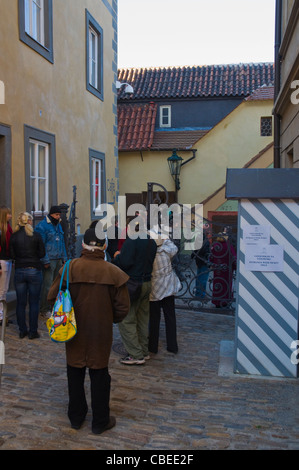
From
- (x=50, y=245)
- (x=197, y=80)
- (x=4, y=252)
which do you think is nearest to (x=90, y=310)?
(x=4, y=252)

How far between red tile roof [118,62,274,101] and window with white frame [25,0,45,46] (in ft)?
37.4

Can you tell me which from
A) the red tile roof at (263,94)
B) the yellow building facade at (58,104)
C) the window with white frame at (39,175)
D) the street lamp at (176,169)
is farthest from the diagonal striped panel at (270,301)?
the red tile roof at (263,94)

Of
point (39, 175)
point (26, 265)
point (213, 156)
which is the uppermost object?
point (213, 156)

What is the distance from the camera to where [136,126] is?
19781 mm

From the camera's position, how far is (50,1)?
9.84 m

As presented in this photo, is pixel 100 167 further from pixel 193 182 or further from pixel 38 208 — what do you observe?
pixel 193 182

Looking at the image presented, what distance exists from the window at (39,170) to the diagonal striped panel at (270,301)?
4.62 metres

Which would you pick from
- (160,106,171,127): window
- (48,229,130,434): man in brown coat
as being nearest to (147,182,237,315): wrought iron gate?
(48,229,130,434): man in brown coat

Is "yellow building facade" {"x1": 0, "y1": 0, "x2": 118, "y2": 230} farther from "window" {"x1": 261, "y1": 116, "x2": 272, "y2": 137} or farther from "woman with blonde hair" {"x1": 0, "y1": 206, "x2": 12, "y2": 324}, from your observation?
"window" {"x1": 261, "y1": 116, "x2": 272, "y2": 137}

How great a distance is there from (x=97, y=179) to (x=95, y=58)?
3.21m

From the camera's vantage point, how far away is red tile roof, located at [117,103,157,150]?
62.8ft

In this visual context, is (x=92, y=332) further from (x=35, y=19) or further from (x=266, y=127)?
(x=266, y=127)

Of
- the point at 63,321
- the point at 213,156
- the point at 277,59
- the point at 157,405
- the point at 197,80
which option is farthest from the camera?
the point at 197,80
